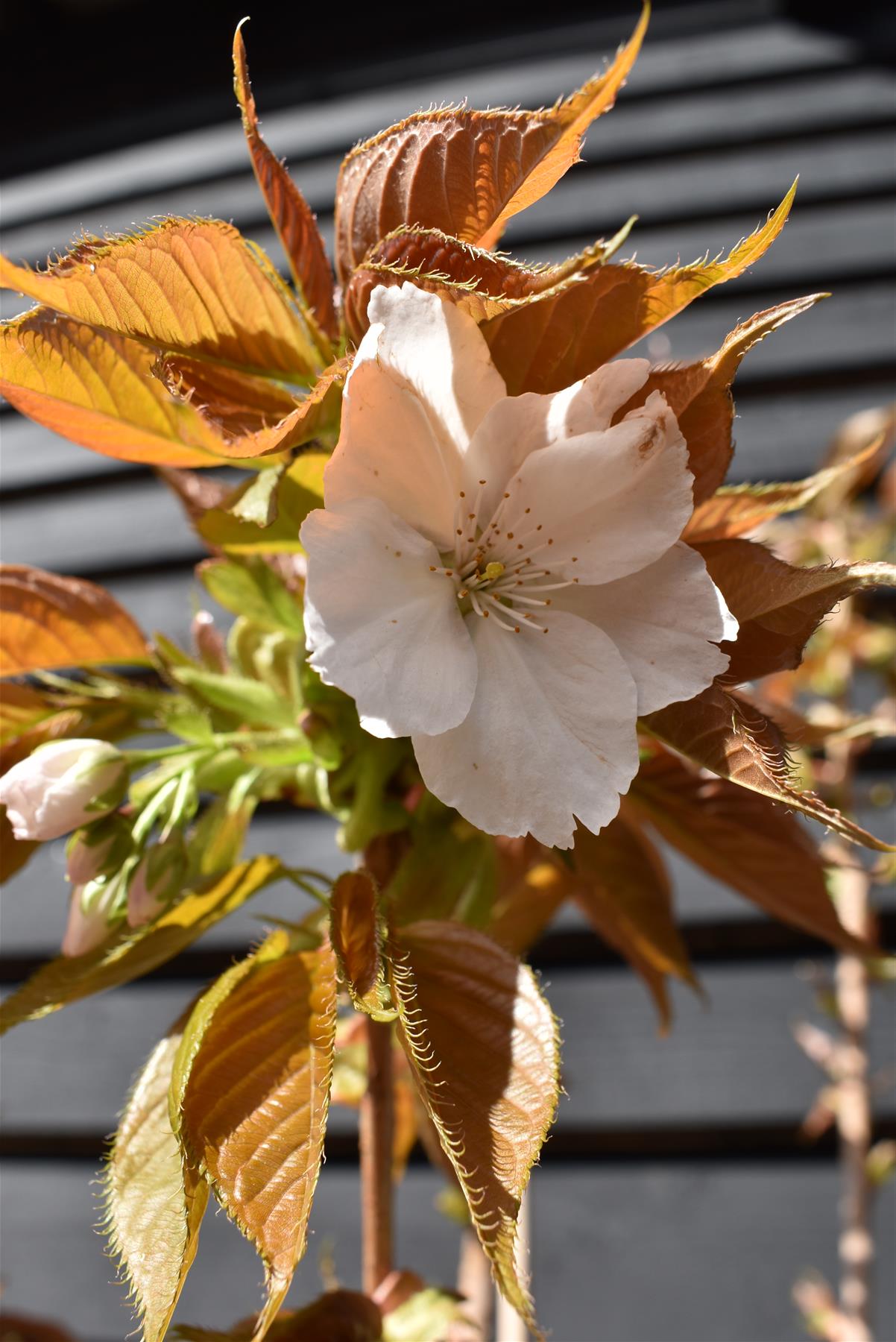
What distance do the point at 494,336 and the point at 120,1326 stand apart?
49.9 inches

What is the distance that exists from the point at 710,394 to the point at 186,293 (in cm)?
17

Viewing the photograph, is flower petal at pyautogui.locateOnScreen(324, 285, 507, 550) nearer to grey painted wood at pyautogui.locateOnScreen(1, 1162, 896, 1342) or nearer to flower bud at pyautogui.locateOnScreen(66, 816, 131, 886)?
flower bud at pyautogui.locateOnScreen(66, 816, 131, 886)

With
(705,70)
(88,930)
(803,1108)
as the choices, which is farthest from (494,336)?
(705,70)

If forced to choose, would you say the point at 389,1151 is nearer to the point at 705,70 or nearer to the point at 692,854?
the point at 692,854

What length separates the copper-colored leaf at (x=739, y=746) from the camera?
28 centimetres

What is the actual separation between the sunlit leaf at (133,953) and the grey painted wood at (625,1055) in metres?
0.73

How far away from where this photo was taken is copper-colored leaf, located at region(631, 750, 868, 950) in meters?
0.43

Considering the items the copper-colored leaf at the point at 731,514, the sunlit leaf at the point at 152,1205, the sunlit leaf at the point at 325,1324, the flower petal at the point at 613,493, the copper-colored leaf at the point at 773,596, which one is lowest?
the sunlit leaf at the point at 325,1324

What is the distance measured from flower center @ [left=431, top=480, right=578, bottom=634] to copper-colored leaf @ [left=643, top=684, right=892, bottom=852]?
0.06 m

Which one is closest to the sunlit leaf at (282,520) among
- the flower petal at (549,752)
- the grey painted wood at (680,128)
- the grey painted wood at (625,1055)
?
the flower petal at (549,752)

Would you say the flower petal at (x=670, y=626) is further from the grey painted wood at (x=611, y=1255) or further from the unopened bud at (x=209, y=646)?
the grey painted wood at (x=611, y=1255)

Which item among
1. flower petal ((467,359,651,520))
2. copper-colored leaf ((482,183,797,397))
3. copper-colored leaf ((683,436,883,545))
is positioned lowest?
copper-colored leaf ((683,436,883,545))

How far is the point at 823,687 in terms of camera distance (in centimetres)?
94

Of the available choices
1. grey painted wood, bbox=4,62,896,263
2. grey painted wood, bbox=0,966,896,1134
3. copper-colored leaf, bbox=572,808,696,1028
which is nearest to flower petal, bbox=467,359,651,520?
copper-colored leaf, bbox=572,808,696,1028
